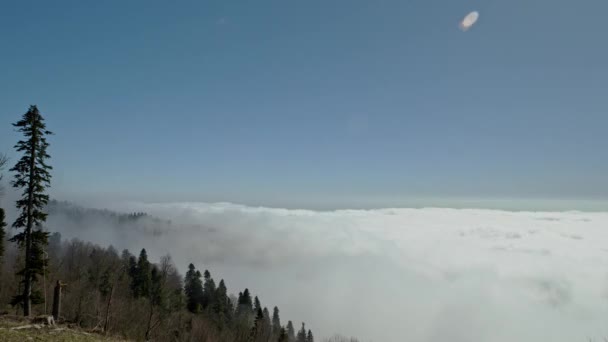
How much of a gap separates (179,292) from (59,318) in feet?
241

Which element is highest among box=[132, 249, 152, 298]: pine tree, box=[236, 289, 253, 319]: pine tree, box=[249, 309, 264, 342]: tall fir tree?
box=[132, 249, 152, 298]: pine tree

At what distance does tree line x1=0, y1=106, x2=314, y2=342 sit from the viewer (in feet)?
91.8

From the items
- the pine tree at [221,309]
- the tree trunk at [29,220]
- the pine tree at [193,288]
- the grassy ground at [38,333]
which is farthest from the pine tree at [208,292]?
the grassy ground at [38,333]

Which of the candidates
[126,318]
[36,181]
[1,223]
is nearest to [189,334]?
[126,318]

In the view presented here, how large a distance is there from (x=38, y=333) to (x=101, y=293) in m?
73.1

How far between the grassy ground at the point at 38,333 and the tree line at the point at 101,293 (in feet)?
15.7

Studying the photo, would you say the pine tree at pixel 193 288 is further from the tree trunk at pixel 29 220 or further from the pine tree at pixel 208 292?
the tree trunk at pixel 29 220

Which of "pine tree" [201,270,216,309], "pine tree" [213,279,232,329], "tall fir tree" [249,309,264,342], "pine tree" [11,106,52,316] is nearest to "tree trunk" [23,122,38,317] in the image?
"pine tree" [11,106,52,316]

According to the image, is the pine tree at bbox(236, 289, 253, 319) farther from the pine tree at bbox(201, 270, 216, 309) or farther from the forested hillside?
the pine tree at bbox(201, 270, 216, 309)

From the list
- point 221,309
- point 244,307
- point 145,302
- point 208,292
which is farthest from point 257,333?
point 208,292

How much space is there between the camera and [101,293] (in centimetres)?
8081

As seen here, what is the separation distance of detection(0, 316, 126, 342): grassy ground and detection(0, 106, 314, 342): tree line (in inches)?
188

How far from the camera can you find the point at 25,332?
63.4 ft

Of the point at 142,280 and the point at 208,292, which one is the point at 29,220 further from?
the point at 208,292
